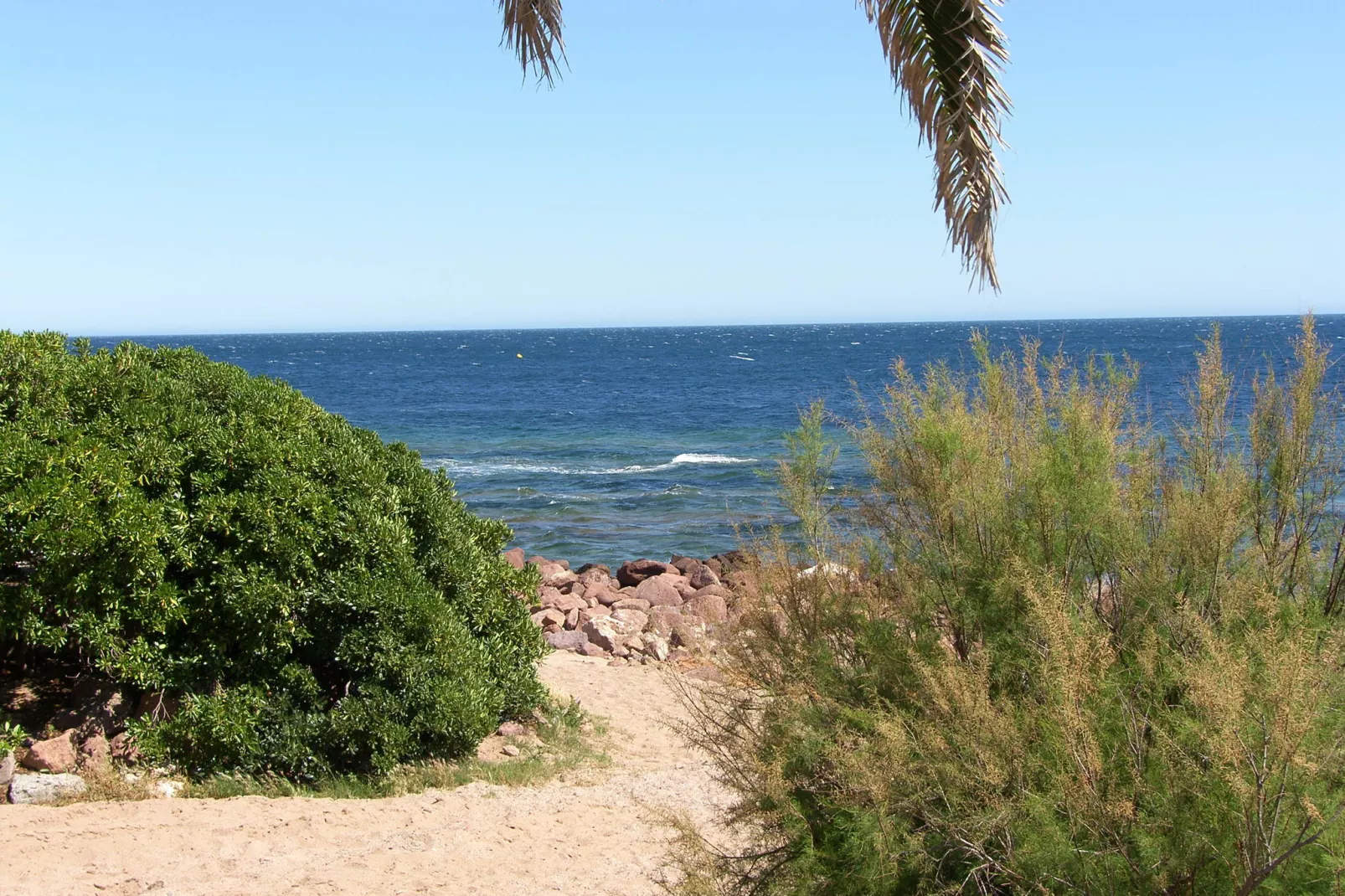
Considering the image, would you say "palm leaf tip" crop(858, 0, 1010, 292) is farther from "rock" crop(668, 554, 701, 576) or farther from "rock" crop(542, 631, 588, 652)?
"rock" crop(668, 554, 701, 576)

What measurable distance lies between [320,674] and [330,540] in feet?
3.39

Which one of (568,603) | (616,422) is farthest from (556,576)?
(616,422)

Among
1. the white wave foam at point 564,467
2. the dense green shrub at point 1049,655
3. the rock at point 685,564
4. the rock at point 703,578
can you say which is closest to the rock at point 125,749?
the dense green shrub at point 1049,655

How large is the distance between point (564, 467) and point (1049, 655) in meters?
26.7

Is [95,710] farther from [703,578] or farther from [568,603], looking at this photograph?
[703,578]

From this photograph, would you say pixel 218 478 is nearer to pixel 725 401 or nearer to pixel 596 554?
pixel 596 554

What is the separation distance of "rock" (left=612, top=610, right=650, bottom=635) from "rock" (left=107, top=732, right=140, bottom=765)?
6.94 meters

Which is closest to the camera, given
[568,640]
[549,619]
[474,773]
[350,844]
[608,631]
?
[350,844]

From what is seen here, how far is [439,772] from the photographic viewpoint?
24.1 ft

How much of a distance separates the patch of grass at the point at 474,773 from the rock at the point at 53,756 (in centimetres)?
80

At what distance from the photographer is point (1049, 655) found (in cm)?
405

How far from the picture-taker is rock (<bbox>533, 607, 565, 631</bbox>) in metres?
13.8

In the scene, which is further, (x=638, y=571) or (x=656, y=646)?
(x=638, y=571)

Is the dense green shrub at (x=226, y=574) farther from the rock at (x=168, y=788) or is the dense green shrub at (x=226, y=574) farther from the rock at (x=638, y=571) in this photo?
the rock at (x=638, y=571)
